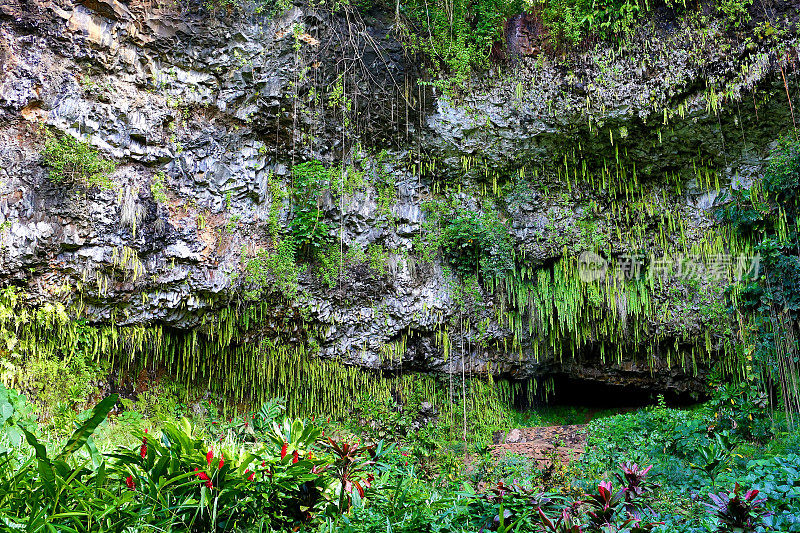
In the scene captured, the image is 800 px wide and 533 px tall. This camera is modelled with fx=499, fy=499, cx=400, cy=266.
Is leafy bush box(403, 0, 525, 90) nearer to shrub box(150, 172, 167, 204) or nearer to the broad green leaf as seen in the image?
shrub box(150, 172, 167, 204)

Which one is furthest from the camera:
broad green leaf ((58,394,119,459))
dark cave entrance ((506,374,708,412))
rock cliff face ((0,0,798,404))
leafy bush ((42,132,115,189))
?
dark cave entrance ((506,374,708,412))

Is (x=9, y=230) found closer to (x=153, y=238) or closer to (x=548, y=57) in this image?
(x=153, y=238)

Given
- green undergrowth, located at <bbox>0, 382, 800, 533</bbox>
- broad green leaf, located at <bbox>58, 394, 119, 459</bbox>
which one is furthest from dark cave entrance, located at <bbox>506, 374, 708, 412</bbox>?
broad green leaf, located at <bbox>58, 394, 119, 459</bbox>

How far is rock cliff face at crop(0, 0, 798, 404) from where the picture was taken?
5730mm

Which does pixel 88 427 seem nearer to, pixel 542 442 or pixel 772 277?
pixel 542 442

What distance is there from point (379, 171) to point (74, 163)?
3880 mm

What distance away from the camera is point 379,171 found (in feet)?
24.8

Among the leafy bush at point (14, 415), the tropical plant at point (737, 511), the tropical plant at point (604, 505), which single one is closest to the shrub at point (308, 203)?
the leafy bush at point (14, 415)

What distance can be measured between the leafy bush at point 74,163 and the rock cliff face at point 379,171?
0.09 meters

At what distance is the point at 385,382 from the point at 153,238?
12.6 ft

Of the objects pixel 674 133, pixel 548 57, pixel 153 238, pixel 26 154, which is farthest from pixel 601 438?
pixel 26 154

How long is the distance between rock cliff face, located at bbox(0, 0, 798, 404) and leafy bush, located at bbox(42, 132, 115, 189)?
3.7 inches

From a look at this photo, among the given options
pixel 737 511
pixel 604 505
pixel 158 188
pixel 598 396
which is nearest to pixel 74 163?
pixel 158 188

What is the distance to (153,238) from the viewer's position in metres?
6.06
